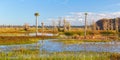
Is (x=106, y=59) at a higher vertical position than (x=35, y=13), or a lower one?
lower

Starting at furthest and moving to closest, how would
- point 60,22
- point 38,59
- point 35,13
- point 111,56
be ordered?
point 60,22 → point 35,13 → point 111,56 → point 38,59

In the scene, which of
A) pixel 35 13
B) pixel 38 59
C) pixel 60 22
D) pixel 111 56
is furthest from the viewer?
pixel 60 22

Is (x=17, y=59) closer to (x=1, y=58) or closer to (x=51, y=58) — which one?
(x=1, y=58)

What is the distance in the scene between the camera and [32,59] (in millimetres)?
23281

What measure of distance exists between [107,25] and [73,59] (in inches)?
5181

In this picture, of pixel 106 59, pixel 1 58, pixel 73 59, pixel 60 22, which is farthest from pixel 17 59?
pixel 60 22

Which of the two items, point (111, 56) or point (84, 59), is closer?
point (84, 59)

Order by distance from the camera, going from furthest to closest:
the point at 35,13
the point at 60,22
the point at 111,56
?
the point at 60,22 → the point at 35,13 → the point at 111,56

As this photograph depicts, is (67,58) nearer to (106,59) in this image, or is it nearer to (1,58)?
(106,59)

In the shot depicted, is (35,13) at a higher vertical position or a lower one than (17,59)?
higher

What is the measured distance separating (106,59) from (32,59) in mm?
6478

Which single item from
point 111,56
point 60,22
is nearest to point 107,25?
point 60,22

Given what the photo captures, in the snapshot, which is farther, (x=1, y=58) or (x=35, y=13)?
(x=35, y=13)

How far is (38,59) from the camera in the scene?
2314 cm
